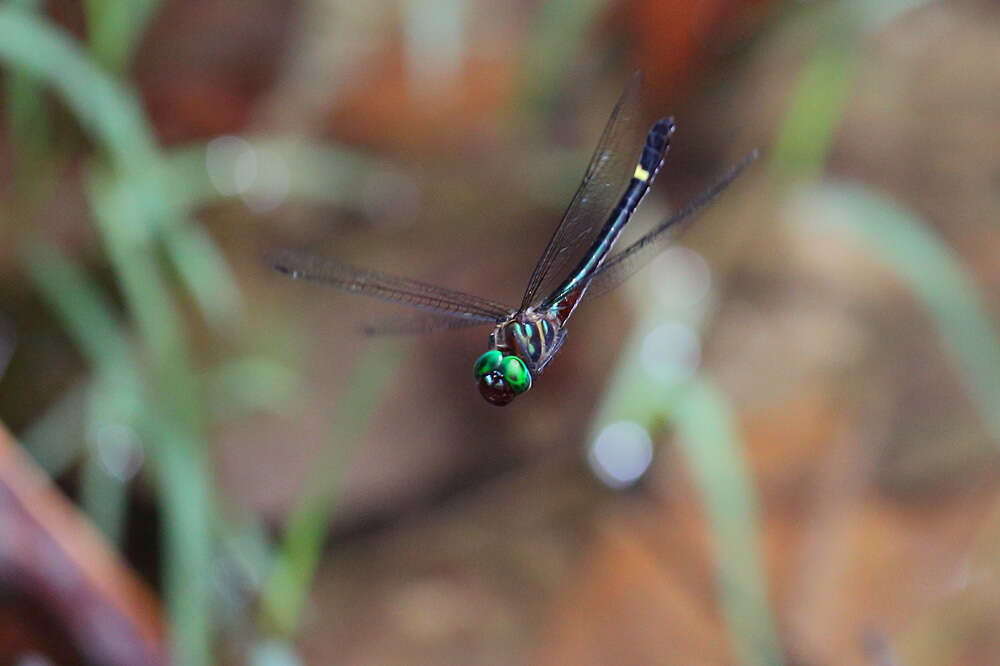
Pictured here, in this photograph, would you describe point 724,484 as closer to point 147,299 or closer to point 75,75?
point 147,299

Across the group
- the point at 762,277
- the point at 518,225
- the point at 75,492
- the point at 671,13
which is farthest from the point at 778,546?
the point at 75,492

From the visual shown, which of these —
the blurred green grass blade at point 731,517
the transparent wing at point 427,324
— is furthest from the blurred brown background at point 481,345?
the transparent wing at point 427,324

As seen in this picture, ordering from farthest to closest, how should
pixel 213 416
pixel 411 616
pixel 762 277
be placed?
pixel 762 277 → pixel 213 416 → pixel 411 616

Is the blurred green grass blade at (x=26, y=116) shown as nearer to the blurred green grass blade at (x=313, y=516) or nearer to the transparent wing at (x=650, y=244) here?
the blurred green grass blade at (x=313, y=516)

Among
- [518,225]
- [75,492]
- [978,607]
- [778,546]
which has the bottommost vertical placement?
[978,607]

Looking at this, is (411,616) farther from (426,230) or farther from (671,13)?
(671,13)

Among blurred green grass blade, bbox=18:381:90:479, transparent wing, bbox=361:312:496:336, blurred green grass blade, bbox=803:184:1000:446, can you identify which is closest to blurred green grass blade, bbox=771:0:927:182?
blurred green grass blade, bbox=803:184:1000:446

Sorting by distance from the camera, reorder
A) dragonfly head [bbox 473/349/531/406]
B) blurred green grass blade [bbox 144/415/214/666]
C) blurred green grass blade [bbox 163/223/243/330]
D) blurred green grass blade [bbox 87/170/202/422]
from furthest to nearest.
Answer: blurred green grass blade [bbox 163/223/243/330] → blurred green grass blade [bbox 87/170/202/422] → blurred green grass blade [bbox 144/415/214/666] → dragonfly head [bbox 473/349/531/406]

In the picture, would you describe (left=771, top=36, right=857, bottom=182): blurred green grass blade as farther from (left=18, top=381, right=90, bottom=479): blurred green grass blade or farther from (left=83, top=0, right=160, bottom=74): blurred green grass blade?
(left=18, top=381, right=90, bottom=479): blurred green grass blade
